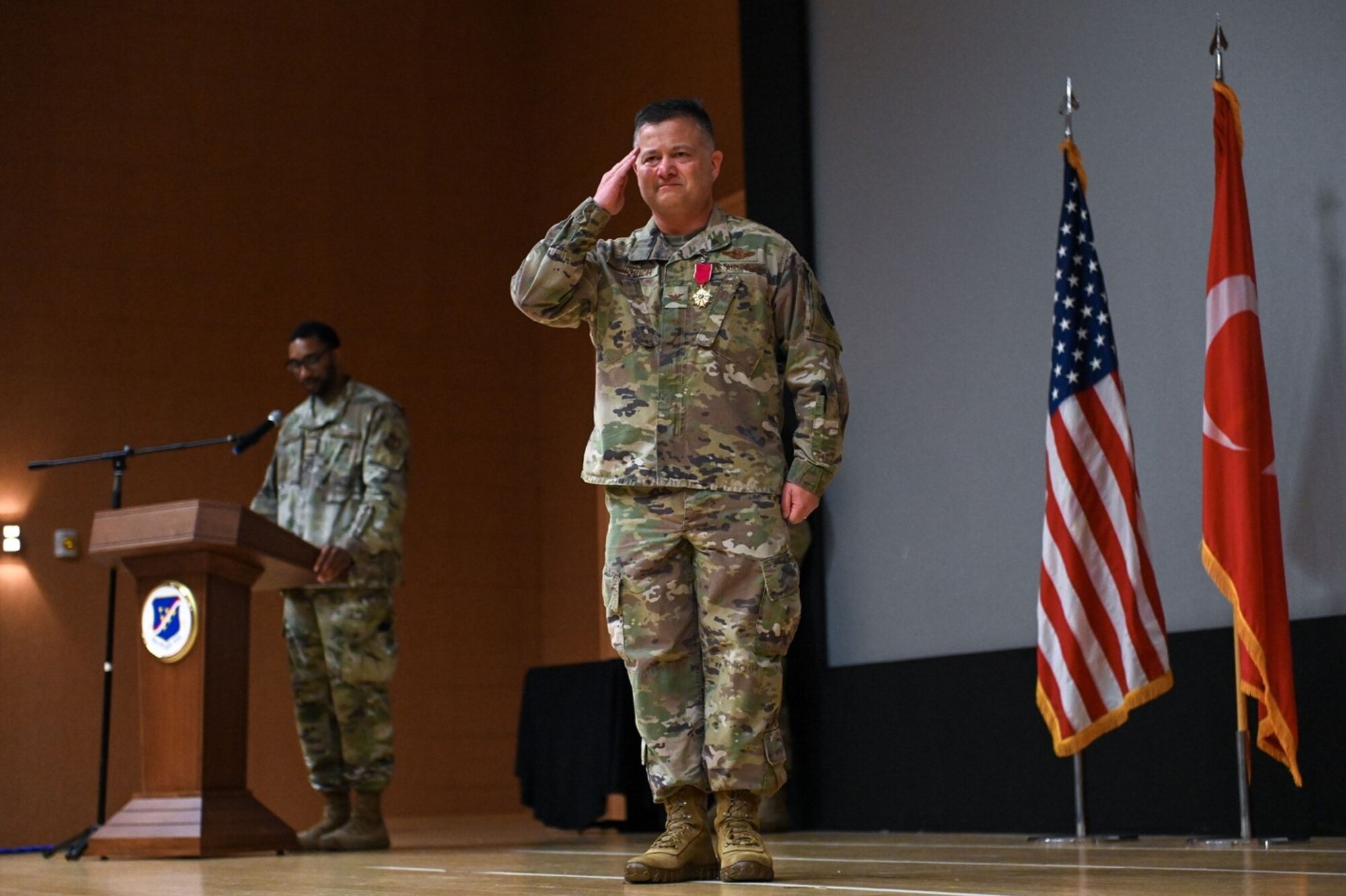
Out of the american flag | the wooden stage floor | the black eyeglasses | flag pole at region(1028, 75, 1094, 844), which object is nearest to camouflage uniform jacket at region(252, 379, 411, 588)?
the black eyeglasses

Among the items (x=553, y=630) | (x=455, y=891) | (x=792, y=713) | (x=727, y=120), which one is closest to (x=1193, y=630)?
(x=792, y=713)

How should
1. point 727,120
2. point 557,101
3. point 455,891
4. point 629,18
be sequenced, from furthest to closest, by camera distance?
1. point 557,101
2. point 629,18
3. point 727,120
4. point 455,891

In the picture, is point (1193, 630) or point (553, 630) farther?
point (553, 630)

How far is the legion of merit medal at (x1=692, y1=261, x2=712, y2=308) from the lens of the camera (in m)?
2.90

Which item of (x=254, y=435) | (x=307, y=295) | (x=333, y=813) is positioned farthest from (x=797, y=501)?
(x=307, y=295)

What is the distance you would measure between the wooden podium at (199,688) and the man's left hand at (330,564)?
0.03 metres

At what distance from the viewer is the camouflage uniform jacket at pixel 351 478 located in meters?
4.79

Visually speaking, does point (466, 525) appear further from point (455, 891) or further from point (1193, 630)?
point (455, 891)

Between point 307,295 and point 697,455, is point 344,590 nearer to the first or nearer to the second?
point 697,455

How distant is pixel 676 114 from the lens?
287cm

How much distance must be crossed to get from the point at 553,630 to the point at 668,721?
5.53m

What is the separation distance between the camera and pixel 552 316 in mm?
2928

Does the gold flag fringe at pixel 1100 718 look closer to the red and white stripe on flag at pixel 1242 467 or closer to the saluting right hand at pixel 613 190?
the red and white stripe on flag at pixel 1242 467

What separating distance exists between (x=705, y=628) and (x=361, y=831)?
7.87 feet
